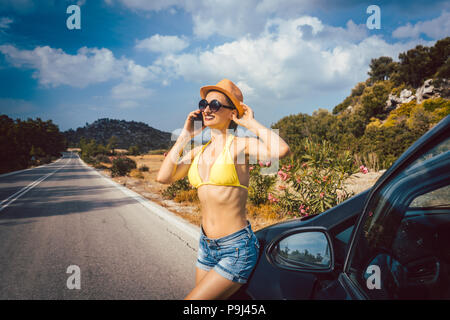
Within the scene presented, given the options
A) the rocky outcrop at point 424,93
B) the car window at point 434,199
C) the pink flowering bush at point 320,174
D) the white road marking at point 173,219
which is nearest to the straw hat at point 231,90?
the car window at point 434,199

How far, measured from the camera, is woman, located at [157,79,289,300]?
1.44 metres

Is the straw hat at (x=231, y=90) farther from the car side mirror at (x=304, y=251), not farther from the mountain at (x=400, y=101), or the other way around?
the mountain at (x=400, y=101)

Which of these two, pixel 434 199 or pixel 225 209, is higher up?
pixel 434 199

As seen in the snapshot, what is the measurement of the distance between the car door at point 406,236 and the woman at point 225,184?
20.2 inches

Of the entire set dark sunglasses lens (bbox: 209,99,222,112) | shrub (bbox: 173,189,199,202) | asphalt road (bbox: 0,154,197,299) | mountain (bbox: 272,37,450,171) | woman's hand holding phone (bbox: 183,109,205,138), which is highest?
mountain (bbox: 272,37,450,171)

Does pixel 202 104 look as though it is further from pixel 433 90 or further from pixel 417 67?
pixel 417 67

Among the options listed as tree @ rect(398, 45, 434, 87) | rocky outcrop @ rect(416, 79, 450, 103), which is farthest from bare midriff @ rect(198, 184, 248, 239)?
tree @ rect(398, 45, 434, 87)

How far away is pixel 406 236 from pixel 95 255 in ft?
14.6

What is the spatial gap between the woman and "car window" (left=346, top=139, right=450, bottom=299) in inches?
24.3

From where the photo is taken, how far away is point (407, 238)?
1.01m

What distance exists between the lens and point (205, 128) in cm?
188

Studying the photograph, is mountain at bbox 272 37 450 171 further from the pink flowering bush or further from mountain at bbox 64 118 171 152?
mountain at bbox 64 118 171 152

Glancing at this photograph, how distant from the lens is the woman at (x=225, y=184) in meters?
1.44

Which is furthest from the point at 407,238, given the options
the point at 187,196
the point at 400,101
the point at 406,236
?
the point at 400,101
